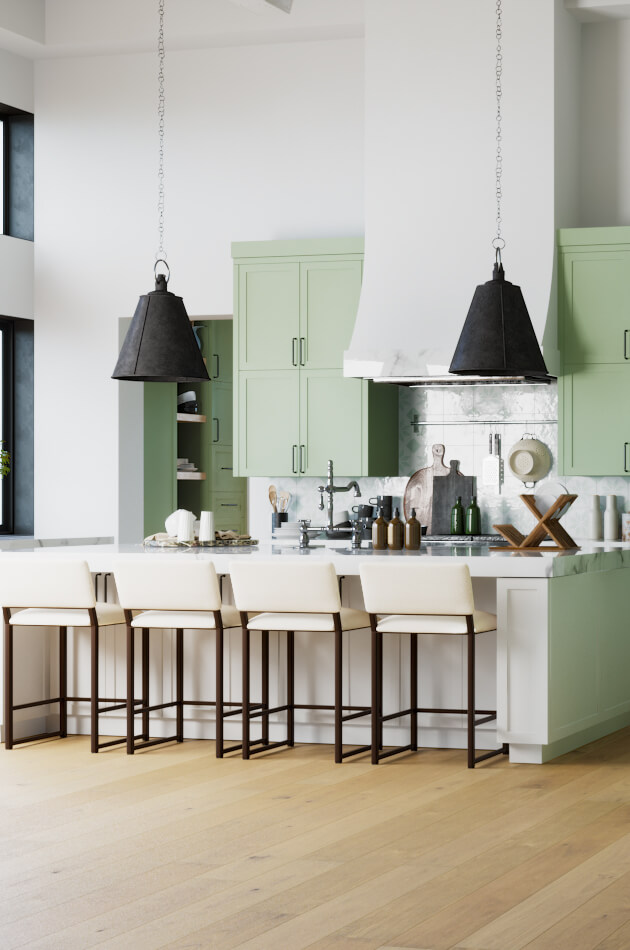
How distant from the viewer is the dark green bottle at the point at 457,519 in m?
8.12

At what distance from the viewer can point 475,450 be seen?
820cm

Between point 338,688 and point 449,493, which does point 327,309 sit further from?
point 338,688

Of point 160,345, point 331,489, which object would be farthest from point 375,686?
point 331,489

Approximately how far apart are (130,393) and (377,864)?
5031 mm

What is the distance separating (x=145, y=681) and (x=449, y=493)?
2.58m

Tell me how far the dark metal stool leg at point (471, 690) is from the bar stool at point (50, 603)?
1583mm

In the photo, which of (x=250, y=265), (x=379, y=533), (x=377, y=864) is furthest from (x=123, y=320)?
(x=377, y=864)

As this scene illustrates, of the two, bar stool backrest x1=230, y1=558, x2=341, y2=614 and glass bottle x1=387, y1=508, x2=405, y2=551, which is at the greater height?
glass bottle x1=387, y1=508, x2=405, y2=551

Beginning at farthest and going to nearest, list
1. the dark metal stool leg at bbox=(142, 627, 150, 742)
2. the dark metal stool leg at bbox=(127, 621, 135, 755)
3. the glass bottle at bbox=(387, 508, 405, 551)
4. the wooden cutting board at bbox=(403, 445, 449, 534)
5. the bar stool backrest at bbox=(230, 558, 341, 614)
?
1. the wooden cutting board at bbox=(403, 445, 449, 534)
2. the glass bottle at bbox=(387, 508, 405, 551)
3. the dark metal stool leg at bbox=(142, 627, 150, 742)
4. the dark metal stool leg at bbox=(127, 621, 135, 755)
5. the bar stool backrest at bbox=(230, 558, 341, 614)

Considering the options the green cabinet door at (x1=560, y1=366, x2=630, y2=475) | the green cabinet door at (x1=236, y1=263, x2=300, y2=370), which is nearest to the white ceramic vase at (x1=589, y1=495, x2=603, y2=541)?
the green cabinet door at (x1=560, y1=366, x2=630, y2=475)

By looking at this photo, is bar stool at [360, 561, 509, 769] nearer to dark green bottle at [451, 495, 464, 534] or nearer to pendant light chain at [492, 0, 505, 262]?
dark green bottle at [451, 495, 464, 534]

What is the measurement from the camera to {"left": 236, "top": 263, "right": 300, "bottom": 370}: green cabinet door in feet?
26.3

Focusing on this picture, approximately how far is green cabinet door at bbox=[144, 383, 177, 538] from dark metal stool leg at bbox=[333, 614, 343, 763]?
344 cm

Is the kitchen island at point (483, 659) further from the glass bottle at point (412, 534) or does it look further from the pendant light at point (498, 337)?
the pendant light at point (498, 337)
